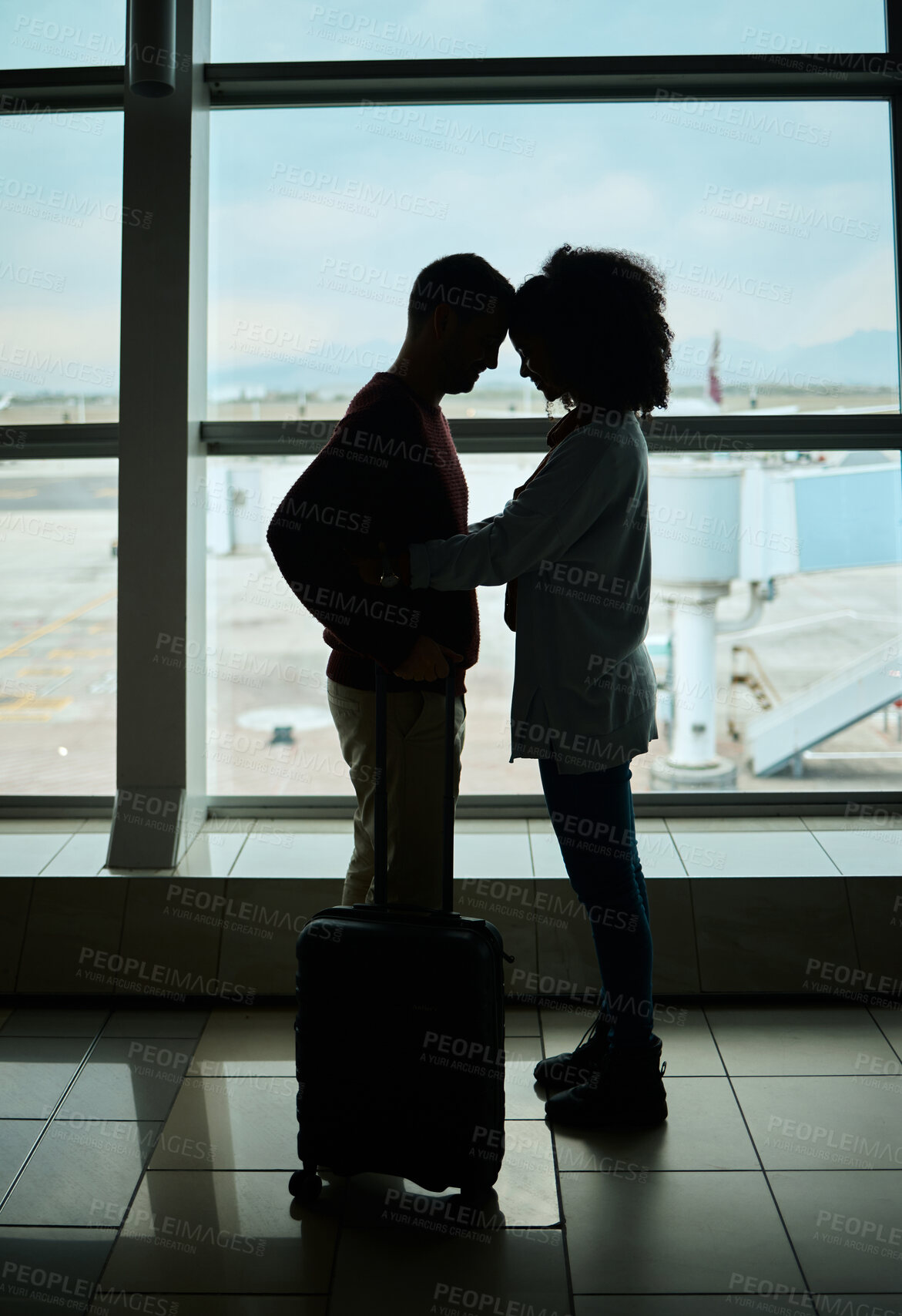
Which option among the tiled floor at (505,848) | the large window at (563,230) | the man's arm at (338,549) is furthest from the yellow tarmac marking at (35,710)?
the man's arm at (338,549)

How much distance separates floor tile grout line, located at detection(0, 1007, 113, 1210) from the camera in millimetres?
1887

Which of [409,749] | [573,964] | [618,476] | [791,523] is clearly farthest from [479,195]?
[573,964]

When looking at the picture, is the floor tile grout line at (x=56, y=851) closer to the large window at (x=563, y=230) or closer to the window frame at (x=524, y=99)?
the window frame at (x=524, y=99)

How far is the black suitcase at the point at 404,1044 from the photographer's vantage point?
5.65 ft

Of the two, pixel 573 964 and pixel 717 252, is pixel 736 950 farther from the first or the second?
pixel 717 252

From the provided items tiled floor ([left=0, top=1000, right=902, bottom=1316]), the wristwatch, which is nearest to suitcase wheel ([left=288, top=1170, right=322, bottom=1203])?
tiled floor ([left=0, top=1000, right=902, bottom=1316])

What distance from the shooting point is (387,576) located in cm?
183

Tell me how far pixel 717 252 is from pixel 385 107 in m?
1.09

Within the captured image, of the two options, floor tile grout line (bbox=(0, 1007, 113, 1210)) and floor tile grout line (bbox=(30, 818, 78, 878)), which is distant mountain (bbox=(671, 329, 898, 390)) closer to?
floor tile grout line (bbox=(30, 818, 78, 878))

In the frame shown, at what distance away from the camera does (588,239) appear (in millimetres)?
3162

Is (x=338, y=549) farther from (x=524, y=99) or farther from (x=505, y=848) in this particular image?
(x=524, y=99)

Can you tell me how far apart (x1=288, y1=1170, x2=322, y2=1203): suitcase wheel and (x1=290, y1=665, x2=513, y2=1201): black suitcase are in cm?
4

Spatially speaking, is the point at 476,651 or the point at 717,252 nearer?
the point at 476,651

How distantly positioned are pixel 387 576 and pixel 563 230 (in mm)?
1827
